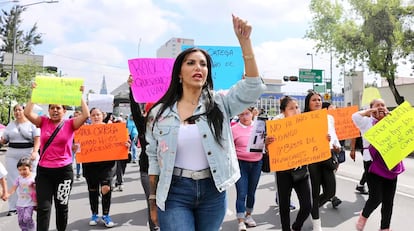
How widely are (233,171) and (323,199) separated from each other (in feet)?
10.9

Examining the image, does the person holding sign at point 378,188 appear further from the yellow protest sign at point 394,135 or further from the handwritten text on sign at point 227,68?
the handwritten text on sign at point 227,68

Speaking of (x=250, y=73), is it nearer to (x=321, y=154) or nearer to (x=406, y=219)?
(x=321, y=154)

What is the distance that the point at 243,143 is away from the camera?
568cm

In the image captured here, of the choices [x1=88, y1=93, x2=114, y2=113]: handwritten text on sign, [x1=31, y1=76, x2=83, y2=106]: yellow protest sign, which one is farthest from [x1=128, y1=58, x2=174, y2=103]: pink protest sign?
[x1=88, y1=93, x2=114, y2=113]: handwritten text on sign

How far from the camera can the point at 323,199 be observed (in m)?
5.37

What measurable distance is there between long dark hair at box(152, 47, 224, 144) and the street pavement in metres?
3.35

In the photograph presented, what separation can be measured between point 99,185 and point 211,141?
13.2ft

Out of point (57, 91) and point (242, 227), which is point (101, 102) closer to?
point (57, 91)

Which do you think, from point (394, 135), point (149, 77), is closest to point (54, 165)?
point (149, 77)

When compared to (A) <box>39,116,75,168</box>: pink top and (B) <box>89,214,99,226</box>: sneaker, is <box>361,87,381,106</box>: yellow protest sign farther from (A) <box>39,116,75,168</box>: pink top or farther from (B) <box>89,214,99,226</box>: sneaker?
(B) <box>89,214,99,226</box>: sneaker

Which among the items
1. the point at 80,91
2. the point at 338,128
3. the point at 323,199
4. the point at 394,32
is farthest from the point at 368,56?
the point at 80,91

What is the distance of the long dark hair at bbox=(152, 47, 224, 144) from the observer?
7.88 ft

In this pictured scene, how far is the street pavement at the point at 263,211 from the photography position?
18.5 feet

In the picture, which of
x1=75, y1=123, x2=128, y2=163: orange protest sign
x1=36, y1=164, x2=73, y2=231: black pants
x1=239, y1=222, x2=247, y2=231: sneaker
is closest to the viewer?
x1=36, y1=164, x2=73, y2=231: black pants
